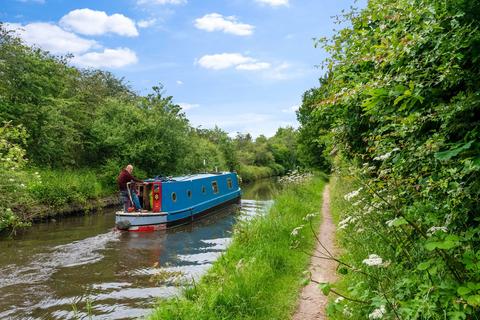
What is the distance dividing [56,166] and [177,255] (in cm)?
1210

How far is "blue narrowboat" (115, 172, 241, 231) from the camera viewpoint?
13180 mm

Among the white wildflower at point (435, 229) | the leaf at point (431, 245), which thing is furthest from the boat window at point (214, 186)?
the leaf at point (431, 245)

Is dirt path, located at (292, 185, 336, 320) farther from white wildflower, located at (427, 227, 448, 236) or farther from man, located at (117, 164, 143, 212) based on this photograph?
man, located at (117, 164, 143, 212)

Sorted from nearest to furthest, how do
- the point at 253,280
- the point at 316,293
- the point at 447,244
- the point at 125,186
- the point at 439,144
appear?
the point at 447,244 < the point at 439,144 < the point at 253,280 < the point at 316,293 < the point at 125,186

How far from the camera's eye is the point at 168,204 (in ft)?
46.4

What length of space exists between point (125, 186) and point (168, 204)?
166cm

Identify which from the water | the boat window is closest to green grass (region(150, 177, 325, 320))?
the water

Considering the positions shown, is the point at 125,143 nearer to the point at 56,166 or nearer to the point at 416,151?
the point at 56,166

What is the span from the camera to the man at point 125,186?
13.5 metres

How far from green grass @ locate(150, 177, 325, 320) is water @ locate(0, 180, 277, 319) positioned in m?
0.63

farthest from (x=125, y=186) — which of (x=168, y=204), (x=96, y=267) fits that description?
(x=96, y=267)

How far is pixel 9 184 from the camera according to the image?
8805 mm

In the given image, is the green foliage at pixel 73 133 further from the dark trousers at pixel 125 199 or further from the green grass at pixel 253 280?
the green grass at pixel 253 280

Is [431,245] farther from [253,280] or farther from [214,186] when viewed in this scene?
[214,186]
